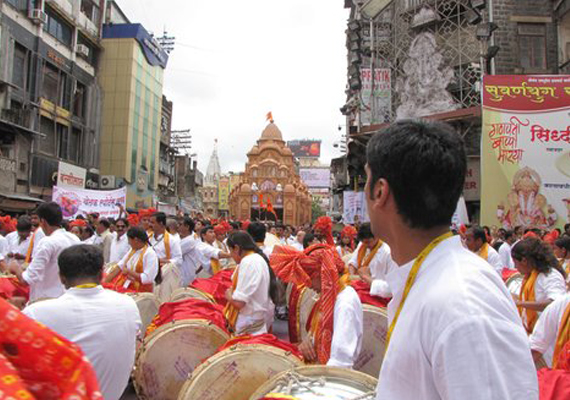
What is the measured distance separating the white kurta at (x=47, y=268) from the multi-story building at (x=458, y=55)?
1645 centimetres

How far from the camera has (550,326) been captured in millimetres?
3318

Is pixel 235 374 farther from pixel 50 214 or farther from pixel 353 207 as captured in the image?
pixel 353 207

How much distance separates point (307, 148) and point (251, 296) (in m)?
129

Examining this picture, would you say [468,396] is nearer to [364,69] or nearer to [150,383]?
[150,383]

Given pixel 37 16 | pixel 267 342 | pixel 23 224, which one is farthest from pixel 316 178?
pixel 267 342

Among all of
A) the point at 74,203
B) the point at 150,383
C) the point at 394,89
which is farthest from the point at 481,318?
the point at 394,89

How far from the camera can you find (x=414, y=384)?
124cm

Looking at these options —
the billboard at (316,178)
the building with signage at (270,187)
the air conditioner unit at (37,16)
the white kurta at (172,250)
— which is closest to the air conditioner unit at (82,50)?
the air conditioner unit at (37,16)

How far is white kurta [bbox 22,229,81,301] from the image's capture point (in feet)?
16.1

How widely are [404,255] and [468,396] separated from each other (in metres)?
0.47

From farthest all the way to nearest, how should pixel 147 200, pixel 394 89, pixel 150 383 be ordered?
pixel 147 200 < pixel 394 89 < pixel 150 383

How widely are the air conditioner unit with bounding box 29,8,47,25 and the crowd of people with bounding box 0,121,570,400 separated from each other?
19.8 m

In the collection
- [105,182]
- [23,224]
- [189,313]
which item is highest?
[105,182]

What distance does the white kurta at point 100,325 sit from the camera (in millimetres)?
3104
